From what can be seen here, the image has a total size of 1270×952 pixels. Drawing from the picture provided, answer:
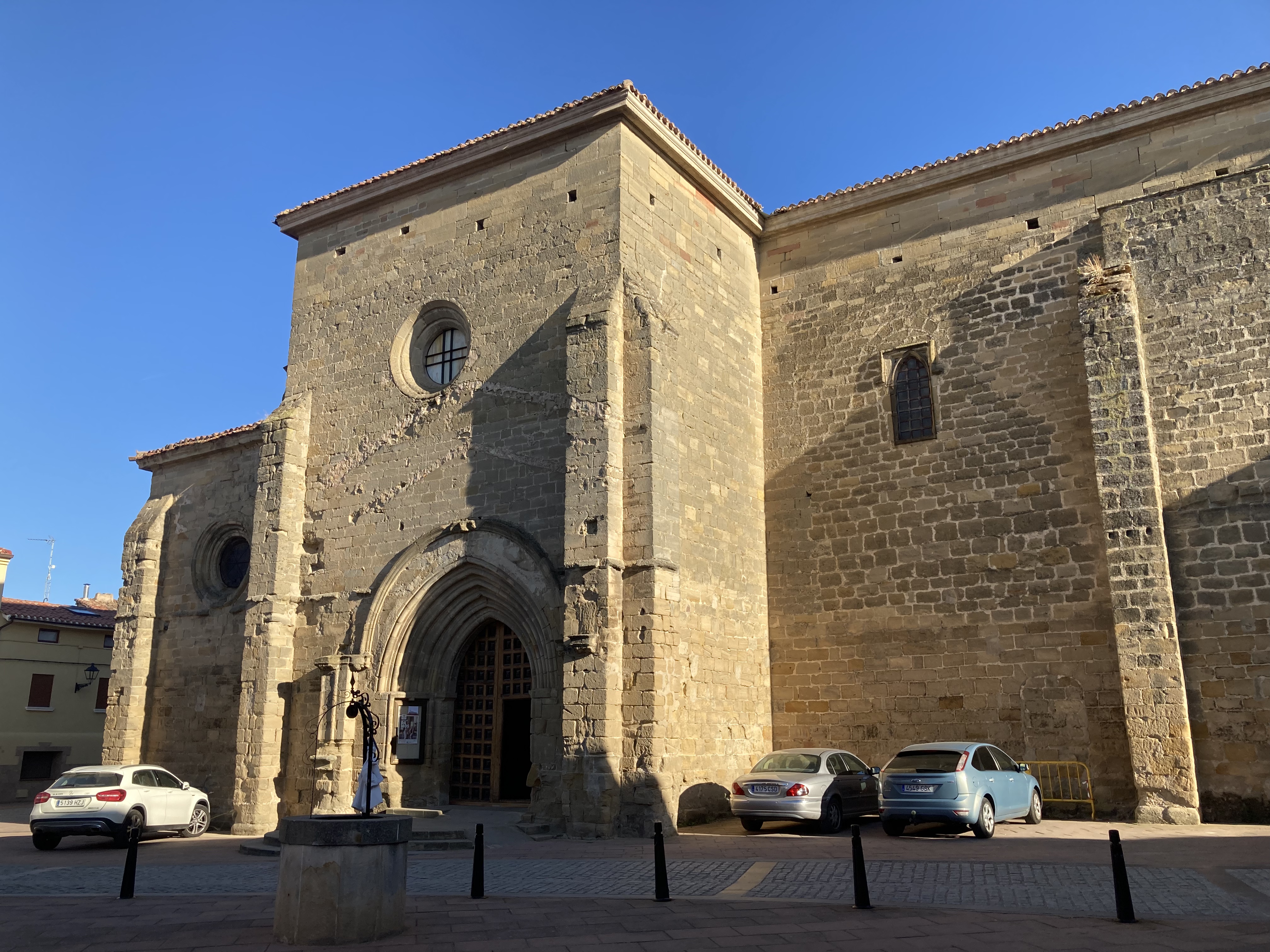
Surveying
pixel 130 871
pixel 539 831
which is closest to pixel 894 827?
pixel 539 831

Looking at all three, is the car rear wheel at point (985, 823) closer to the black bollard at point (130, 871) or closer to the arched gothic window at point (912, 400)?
the arched gothic window at point (912, 400)

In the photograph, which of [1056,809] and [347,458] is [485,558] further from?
[1056,809]

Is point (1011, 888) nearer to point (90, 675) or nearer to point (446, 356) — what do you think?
point (446, 356)

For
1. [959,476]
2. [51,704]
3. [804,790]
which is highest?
[959,476]

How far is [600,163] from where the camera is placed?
15.4 meters

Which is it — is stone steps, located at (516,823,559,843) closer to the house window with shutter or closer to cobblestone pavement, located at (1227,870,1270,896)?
cobblestone pavement, located at (1227,870,1270,896)

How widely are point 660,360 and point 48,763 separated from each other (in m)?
21.4

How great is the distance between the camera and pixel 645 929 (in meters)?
7.06

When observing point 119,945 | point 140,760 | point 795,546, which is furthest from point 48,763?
point 119,945

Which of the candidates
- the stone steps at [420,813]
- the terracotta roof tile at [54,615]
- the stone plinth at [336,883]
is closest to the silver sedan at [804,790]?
the stone steps at [420,813]

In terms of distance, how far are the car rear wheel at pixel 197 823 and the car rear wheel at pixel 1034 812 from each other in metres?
12.2

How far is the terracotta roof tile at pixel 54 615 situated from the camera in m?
25.9

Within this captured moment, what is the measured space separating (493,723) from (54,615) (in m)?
17.9

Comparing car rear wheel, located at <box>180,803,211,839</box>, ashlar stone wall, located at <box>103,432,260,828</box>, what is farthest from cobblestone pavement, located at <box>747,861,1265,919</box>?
ashlar stone wall, located at <box>103,432,260,828</box>
